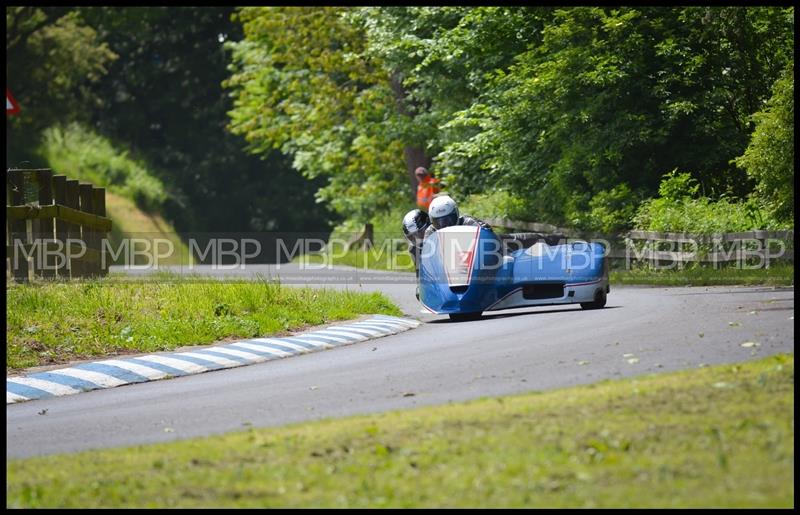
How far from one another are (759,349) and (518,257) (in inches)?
244

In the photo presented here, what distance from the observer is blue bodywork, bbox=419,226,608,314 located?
58.6 ft

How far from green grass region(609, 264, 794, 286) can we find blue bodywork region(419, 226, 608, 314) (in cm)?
470

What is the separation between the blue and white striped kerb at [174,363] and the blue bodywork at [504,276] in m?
0.84

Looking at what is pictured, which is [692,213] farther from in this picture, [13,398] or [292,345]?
[13,398]

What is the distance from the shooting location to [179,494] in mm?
7301

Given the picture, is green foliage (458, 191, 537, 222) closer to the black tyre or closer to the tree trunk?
the tree trunk

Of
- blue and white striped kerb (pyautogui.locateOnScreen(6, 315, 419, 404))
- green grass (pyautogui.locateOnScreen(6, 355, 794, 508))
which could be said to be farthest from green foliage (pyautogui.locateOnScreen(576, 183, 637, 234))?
green grass (pyautogui.locateOnScreen(6, 355, 794, 508))

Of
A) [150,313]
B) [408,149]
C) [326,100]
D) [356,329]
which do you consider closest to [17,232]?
[150,313]

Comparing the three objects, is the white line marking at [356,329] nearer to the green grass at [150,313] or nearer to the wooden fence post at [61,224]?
the green grass at [150,313]

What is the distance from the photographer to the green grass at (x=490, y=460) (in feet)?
22.6

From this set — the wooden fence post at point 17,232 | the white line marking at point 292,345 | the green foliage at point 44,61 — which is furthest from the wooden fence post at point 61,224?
the green foliage at point 44,61

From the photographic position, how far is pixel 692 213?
1062 inches

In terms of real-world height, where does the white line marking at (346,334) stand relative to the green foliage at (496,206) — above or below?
below

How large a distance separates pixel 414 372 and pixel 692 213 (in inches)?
611
